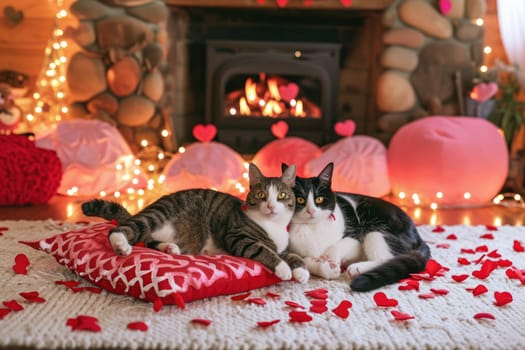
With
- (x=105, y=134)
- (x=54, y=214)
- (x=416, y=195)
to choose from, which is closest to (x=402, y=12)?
(x=416, y=195)

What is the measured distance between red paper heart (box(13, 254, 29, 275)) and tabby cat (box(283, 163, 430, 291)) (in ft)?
2.58

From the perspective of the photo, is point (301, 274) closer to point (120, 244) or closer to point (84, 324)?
point (120, 244)

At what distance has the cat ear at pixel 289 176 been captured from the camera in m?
1.83

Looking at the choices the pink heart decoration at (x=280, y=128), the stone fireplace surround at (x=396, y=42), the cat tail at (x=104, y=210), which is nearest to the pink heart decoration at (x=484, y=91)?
the stone fireplace surround at (x=396, y=42)

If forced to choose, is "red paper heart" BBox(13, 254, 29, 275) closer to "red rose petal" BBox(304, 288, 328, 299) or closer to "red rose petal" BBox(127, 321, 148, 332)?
"red rose petal" BBox(127, 321, 148, 332)

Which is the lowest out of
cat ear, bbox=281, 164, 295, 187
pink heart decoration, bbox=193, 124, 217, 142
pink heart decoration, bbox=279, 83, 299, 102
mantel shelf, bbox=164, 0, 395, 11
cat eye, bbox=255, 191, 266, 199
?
cat eye, bbox=255, 191, 266, 199

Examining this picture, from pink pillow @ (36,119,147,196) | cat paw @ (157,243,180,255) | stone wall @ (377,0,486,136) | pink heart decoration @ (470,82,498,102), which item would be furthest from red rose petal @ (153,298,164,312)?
pink heart decoration @ (470,82,498,102)

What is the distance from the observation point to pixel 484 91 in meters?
3.49

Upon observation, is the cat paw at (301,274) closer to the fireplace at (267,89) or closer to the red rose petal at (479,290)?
the red rose petal at (479,290)

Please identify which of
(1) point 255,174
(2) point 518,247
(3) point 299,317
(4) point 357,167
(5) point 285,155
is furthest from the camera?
(5) point 285,155

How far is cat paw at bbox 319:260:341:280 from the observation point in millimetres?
1805

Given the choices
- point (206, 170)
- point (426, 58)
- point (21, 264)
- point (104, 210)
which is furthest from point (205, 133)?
point (21, 264)

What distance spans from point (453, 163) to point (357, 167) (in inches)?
18.5

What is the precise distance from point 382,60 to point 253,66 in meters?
0.76
